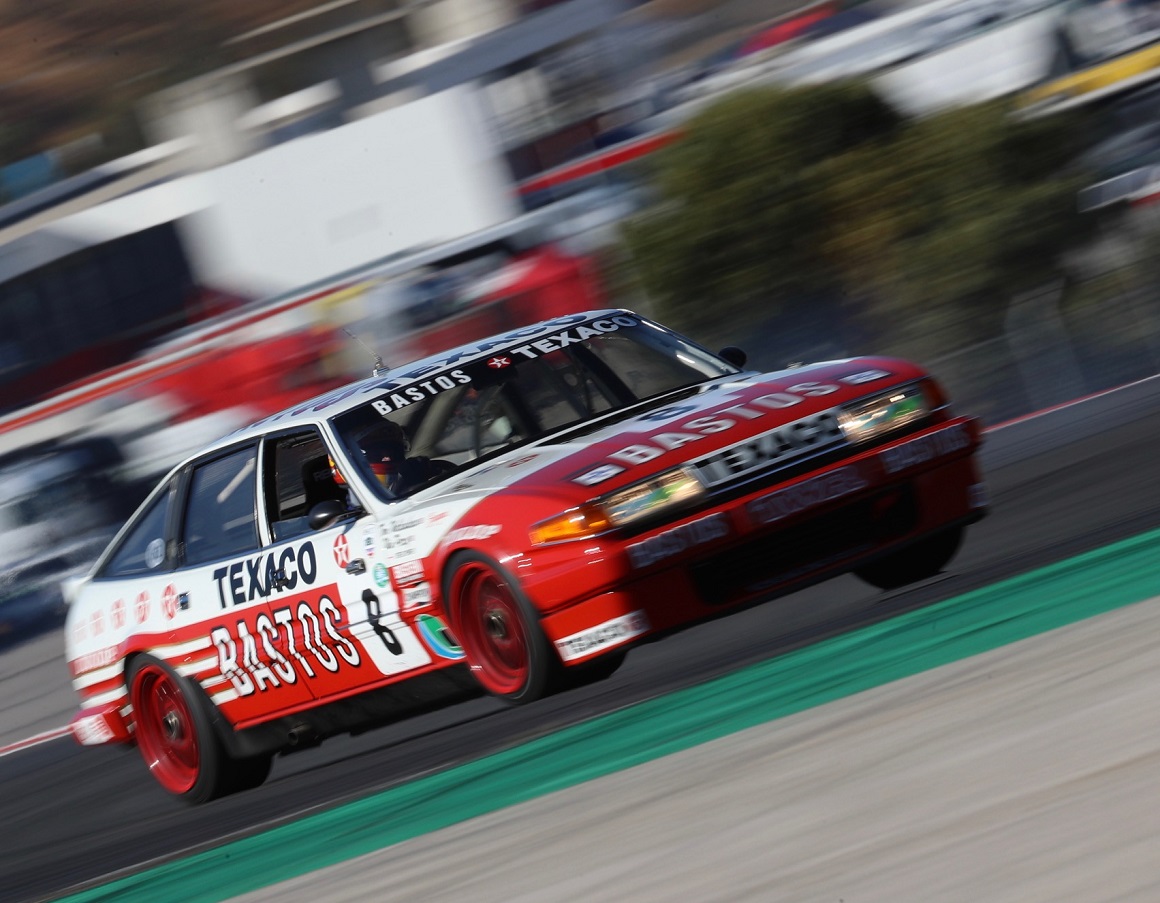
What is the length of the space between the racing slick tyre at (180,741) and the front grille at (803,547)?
2278 millimetres

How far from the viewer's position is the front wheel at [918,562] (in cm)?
639

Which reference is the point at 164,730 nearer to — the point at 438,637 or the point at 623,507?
the point at 438,637

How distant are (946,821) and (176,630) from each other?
4.15 m

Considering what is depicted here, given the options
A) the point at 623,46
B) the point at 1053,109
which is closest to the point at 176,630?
the point at 1053,109

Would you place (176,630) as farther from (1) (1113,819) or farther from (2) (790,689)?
(1) (1113,819)

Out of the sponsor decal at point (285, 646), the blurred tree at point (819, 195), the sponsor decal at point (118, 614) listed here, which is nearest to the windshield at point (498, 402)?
the sponsor decal at point (285, 646)

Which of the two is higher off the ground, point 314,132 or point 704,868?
point 314,132

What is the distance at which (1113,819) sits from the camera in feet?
9.58

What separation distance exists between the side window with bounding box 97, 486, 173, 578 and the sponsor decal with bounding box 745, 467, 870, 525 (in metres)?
2.70

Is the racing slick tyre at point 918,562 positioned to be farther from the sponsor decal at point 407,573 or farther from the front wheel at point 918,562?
the sponsor decal at point 407,573

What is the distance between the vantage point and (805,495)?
214 inches

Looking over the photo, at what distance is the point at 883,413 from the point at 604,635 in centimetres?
121

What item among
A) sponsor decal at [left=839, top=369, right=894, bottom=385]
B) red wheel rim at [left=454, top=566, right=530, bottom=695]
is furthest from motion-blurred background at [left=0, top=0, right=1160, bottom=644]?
sponsor decal at [left=839, top=369, right=894, bottom=385]

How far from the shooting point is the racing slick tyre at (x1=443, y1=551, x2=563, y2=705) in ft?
17.4
